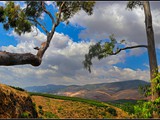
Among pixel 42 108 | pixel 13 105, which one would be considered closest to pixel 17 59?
pixel 13 105

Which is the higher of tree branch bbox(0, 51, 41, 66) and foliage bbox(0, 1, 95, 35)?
foliage bbox(0, 1, 95, 35)

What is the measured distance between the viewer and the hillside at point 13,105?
12.0 metres

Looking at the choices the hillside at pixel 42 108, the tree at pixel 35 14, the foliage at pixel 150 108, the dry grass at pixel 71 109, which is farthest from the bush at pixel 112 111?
the foliage at pixel 150 108

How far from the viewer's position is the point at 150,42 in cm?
1136

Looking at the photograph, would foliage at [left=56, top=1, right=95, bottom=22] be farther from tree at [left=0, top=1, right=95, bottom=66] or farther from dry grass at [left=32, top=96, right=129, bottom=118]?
dry grass at [left=32, top=96, right=129, bottom=118]

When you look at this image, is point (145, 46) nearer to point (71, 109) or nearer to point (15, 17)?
point (15, 17)

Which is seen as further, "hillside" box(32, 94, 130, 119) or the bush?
the bush

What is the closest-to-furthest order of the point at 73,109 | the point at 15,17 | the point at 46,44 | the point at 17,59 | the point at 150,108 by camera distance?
the point at 150,108
the point at 17,59
the point at 46,44
the point at 15,17
the point at 73,109

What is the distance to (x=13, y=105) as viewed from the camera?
42.1 feet

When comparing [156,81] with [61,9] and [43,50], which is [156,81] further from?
[61,9]

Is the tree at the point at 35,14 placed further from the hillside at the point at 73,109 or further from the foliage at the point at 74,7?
the hillside at the point at 73,109

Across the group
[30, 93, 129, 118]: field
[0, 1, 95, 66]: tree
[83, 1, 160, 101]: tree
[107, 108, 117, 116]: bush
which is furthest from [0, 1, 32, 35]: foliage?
[107, 108, 117, 116]: bush

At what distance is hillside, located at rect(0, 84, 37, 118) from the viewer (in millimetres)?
12031

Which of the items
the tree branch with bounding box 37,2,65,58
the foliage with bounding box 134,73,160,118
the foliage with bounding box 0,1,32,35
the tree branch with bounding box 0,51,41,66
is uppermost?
the foliage with bounding box 0,1,32,35
